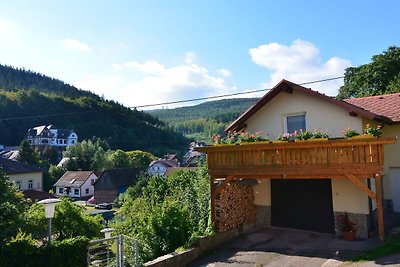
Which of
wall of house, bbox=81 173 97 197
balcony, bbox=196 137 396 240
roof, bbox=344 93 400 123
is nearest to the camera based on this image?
balcony, bbox=196 137 396 240

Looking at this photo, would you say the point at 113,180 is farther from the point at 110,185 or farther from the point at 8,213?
the point at 8,213

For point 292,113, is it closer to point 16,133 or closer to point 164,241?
point 164,241

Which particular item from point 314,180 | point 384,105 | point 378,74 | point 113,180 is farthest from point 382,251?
point 113,180

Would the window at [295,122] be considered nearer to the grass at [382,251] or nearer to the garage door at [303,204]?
the garage door at [303,204]

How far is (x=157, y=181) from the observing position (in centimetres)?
1886

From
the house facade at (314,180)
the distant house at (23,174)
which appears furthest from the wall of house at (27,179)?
the house facade at (314,180)

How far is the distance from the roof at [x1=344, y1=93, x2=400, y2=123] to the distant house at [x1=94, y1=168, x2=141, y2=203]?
49.4 meters

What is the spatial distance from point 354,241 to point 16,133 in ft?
454

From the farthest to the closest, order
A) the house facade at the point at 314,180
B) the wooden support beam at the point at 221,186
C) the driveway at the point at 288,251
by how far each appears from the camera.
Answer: the wooden support beam at the point at 221,186
the house facade at the point at 314,180
the driveway at the point at 288,251

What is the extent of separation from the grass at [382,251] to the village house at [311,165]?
0.48 meters

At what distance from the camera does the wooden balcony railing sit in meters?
10.2

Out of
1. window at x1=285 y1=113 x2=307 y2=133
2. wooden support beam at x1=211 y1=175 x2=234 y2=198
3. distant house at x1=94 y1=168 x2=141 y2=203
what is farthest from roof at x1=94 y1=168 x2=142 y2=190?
window at x1=285 y1=113 x2=307 y2=133

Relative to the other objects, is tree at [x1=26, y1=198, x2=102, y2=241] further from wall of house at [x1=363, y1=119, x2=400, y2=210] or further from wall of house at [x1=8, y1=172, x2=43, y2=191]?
wall of house at [x1=8, y1=172, x2=43, y2=191]

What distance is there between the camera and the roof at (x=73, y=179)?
221 ft
